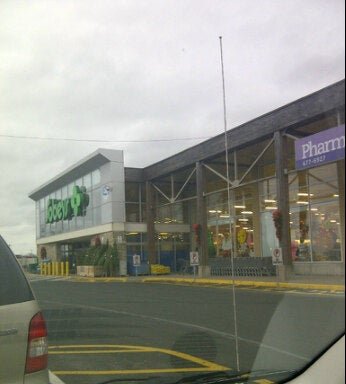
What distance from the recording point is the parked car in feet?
9.40

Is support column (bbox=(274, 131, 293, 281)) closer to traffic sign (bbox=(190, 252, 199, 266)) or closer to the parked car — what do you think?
traffic sign (bbox=(190, 252, 199, 266))

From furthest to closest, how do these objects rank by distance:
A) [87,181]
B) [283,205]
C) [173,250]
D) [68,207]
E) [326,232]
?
[173,250], [283,205], [87,181], [68,207], [326,232]

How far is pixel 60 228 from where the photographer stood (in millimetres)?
4309

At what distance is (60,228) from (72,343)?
175 cm

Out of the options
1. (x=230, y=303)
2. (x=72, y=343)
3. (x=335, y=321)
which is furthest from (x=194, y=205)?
(x=335, y=321)

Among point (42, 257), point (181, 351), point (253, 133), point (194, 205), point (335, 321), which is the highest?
point (253, 133)

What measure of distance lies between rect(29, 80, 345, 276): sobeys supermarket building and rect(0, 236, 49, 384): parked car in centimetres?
101

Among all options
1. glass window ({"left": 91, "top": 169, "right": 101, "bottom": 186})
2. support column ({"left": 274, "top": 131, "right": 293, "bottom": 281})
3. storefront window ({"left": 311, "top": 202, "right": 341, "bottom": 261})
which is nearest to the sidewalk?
support column ({"left": 274, "top": 131, "right": 293, "bottom": 281})

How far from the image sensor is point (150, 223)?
17.5ft

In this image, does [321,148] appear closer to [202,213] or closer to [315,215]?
[315,215]

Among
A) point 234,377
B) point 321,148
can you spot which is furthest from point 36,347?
point 321,148

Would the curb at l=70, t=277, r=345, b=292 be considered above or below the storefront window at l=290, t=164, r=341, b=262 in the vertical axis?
below

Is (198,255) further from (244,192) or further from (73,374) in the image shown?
(73,374)

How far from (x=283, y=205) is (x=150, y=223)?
55.0 inches
